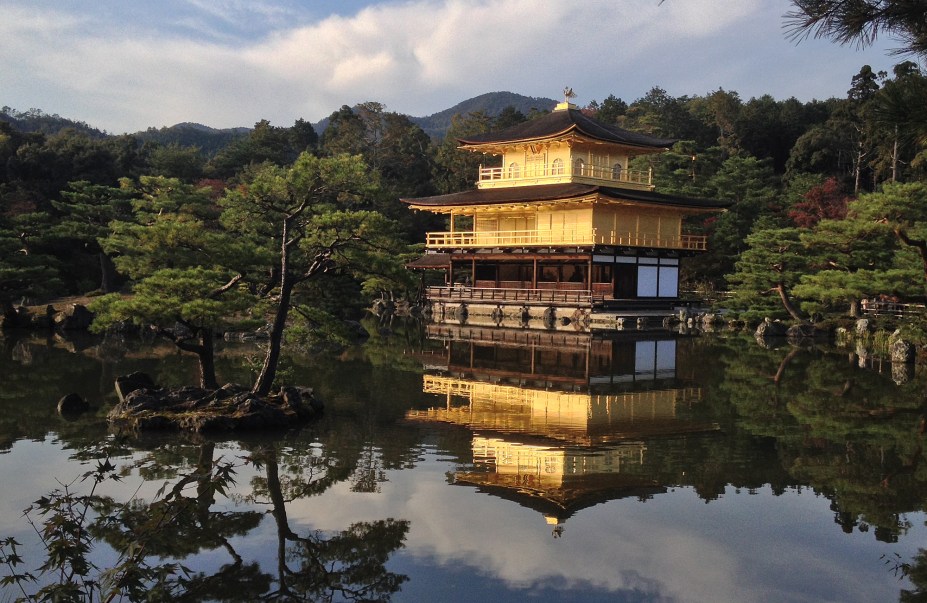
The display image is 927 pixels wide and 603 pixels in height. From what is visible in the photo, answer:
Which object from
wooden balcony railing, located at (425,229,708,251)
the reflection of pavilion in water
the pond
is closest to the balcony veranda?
wooden balcony railing, located at (425,229,708,251)

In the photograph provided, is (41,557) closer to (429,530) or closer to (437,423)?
(429,530)

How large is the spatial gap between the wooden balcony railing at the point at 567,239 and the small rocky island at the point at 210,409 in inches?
775

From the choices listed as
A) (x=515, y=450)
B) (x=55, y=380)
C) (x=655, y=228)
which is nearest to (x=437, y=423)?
(x=515, y=450)

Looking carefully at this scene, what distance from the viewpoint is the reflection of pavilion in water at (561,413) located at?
8703 millimetres

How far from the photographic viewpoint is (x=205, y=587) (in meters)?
5.90

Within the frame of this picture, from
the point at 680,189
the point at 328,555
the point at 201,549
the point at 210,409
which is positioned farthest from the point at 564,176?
the point at 201,549

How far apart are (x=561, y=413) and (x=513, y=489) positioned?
15.0 ft

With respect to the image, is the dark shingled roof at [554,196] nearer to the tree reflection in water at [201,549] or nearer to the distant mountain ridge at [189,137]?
the tree reflection in water at [201,549]

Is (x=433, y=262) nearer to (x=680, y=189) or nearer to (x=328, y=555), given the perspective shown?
(x=680, y=189)

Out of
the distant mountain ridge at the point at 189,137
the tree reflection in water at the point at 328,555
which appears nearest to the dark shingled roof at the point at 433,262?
the tree reflection in water at the point at 328,555

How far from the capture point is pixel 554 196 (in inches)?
1259

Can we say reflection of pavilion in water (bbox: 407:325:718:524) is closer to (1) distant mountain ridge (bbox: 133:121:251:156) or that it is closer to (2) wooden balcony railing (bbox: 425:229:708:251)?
(2) wooden balcony railing (bbox: 425:229:708:251)

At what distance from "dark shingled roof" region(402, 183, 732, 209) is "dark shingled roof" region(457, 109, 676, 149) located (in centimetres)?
228

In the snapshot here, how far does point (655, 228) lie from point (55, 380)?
25.7 metres
